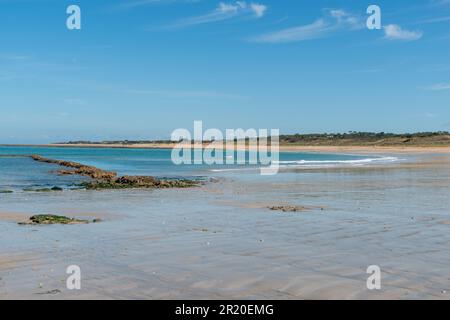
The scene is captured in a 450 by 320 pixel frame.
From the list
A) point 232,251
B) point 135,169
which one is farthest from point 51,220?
point 135,169

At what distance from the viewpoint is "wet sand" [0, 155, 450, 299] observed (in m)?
7.98

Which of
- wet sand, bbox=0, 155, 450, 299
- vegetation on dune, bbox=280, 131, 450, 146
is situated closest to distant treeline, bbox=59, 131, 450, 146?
vegetation on dune, bbox=280, 131, 450, 146

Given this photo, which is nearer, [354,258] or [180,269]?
[180,269]

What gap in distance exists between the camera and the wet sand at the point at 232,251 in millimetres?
7980

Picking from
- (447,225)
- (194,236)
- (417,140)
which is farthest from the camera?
(417,140)

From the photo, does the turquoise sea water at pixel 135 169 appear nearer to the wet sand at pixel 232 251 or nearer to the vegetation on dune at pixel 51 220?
the vegetation on dune at pixel 51 220

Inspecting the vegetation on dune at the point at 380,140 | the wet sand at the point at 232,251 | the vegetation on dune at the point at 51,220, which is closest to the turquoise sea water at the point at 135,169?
the vegetation on dune at the point at 51,220

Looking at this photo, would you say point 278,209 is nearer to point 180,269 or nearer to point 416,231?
point 416,231

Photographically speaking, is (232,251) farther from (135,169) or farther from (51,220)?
(135,169)
